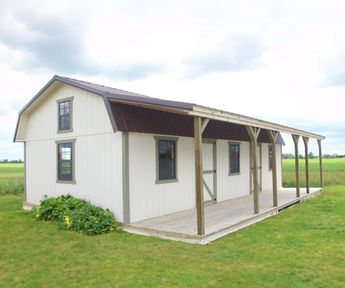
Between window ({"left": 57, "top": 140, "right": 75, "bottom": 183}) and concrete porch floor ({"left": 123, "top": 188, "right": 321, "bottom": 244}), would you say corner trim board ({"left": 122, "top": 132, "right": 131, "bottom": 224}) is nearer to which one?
concrete porch floor ({"left": 123, "top": 188, "right": 321, "bottom": 244})

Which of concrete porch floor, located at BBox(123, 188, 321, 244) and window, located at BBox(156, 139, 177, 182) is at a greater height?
window, located at BBox(156, 139, 177, 182)

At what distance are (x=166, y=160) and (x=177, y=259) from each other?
3.96 metres

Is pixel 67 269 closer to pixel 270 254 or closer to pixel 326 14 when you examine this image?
pixel 270 254

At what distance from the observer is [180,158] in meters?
9.54

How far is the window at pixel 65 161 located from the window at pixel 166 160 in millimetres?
2486

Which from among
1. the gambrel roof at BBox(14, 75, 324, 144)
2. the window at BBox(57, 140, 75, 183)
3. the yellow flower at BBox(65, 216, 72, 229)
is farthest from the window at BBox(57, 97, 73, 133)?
the yellow flower at BBox(65, 216, 72, 229)

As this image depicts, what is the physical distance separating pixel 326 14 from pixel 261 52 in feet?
8.30

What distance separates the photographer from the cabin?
287 inches

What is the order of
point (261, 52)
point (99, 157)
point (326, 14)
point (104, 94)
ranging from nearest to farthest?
point (104, 94), point (99, 157), point (326, 14), point (261, 52)

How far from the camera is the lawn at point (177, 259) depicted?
4.53 m

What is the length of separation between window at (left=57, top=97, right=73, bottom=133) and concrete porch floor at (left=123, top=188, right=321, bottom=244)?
360 cm

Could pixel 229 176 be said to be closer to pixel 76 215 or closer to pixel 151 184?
pixel 151 184

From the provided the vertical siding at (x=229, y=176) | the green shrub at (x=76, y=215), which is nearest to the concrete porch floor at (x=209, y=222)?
the green shrub at (x=76, y=215)

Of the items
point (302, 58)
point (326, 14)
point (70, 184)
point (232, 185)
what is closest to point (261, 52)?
point (326, 14)
